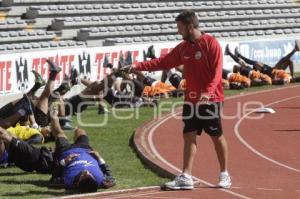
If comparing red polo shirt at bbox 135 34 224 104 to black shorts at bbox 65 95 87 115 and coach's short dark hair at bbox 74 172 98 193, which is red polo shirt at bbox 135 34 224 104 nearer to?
coach's short dark hair at bbox 74 172 98 193

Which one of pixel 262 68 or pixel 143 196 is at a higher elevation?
pixel 262 68

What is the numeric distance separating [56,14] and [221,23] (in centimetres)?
806

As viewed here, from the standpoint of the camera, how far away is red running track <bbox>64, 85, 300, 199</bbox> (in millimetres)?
9102

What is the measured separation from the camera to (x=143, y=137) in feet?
44.7

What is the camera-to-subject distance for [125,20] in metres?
30.0

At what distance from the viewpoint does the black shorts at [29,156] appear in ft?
32.3

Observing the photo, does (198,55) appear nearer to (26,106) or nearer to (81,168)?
(81,168)

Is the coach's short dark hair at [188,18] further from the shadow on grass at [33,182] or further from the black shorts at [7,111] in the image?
the black shorts at [7,111]

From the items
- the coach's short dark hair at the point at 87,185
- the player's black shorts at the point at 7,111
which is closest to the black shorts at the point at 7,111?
the player's black shorts at the point at 7,111

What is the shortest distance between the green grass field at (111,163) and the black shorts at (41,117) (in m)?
0.49

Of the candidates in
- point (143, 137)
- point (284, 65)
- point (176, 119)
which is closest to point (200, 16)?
point (284, 65)

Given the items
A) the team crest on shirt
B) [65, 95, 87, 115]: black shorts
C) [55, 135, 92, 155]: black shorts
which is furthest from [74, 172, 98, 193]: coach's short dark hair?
[65, 95, 87, 115]: black shorts

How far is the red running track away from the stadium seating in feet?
32.0

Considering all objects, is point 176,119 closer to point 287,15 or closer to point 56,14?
point 56,14
